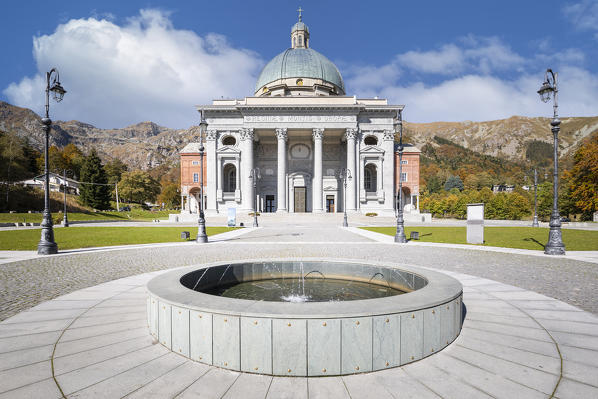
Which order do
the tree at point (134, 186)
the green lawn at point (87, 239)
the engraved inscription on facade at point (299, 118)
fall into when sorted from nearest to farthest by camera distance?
the green lawn at point (87, 239)
the engraved inscription on facade at point (299, 118)
the tree at point (134, 186)

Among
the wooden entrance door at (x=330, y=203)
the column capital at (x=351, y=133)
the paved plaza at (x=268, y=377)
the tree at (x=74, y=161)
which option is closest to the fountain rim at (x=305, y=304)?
the paved plaza at (x=268, y=377)

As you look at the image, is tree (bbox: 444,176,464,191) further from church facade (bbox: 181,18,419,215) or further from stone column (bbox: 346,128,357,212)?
stone column (bbox: 346,128,357,212)

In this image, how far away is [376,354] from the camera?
11.6 ft

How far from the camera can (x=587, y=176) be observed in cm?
4128

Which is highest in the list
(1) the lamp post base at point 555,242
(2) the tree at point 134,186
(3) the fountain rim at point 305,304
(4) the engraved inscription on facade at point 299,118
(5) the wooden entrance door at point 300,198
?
(4) the engraved inscription on facade at point 299,118

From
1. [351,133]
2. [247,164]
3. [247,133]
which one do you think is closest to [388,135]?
[351,133]

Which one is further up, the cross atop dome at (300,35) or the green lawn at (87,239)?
the cross atop dome at (300,35)

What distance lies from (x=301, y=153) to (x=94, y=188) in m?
43.5

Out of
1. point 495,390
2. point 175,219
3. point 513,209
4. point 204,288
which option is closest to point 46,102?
point 204,288

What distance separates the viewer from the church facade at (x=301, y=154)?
5019 cm

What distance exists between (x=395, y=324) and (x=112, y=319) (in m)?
4.74

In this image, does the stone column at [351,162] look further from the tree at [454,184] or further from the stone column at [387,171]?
the tree at [454,184]

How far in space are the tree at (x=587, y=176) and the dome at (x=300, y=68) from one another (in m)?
42.0

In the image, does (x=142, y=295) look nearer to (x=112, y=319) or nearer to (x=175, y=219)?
(x=112, y=319)
